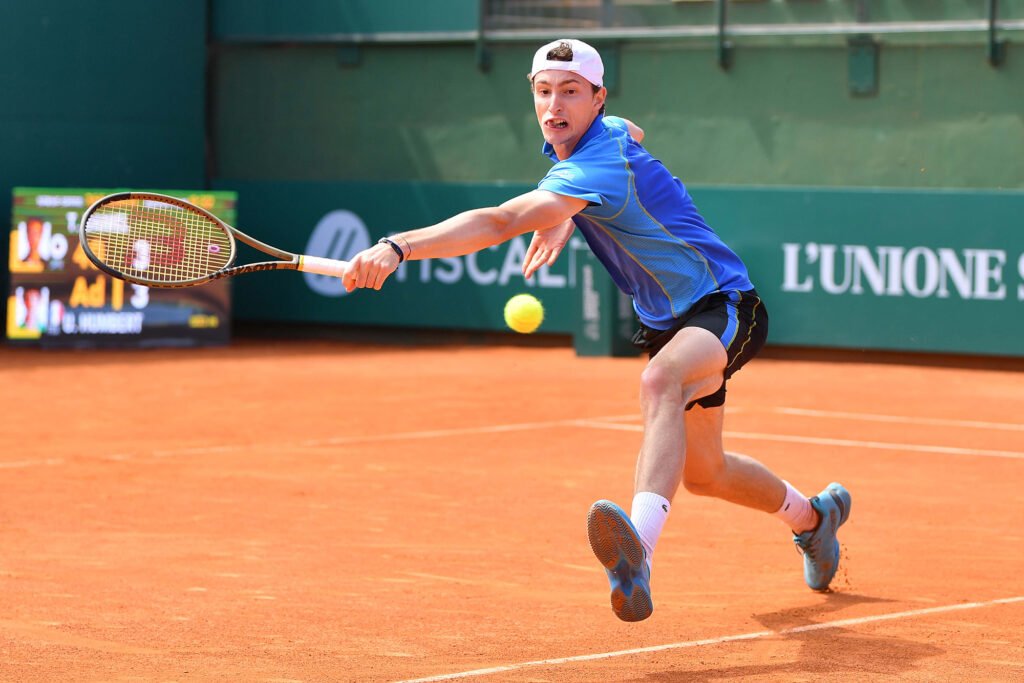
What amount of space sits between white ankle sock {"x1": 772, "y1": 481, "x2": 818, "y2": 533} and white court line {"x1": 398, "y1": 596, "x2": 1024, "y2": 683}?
0.44 metres

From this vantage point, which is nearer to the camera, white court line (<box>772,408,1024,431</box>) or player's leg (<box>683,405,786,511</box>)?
player's leg (<box>683,405,786,511</box>)

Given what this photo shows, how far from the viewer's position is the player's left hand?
5.23m

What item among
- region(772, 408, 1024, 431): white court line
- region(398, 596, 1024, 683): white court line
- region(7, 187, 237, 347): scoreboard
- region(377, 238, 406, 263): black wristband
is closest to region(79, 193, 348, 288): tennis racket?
region(377, 238, 406, 263): black wristband

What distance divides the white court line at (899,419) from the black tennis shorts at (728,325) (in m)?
5.99

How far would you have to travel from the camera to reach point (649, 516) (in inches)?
179

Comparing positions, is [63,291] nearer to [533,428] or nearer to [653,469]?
[533,428]

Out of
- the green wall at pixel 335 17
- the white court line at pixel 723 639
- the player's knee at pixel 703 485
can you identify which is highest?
the green wall at pixel 335 17

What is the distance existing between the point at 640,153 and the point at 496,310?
11749mm

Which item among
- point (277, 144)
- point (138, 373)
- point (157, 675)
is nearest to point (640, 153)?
point (157, 675)

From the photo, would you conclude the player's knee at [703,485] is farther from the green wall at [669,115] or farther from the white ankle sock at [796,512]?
the green wall at [669,115]

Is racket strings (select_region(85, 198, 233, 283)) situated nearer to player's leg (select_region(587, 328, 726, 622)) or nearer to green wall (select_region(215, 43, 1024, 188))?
player's leg (select_region(587, 328, 726, 622))

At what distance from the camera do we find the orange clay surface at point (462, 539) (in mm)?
4770

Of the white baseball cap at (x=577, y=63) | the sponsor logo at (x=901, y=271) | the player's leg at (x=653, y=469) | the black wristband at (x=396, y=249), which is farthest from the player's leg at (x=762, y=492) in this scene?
the sponsor logo at (x=901, y=271)

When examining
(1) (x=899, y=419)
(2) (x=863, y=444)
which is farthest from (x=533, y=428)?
(1) (x=899, y=419)
